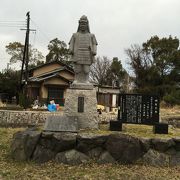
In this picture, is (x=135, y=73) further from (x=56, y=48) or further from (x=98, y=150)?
(x=98, y=150)

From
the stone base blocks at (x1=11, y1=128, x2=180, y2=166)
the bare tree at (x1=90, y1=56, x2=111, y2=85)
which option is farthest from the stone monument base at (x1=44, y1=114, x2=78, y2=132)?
the bare tree at (x1=90, y1=56, x2=111, y2=85)

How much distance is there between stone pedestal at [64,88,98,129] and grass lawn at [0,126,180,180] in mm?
1913

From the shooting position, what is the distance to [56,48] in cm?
5247

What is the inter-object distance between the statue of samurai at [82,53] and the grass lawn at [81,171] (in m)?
3.17

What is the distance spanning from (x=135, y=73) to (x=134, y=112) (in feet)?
114

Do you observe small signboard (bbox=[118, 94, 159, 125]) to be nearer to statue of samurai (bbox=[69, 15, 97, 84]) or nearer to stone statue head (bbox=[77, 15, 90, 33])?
statue of samurai (bbox=[69, 15, 97, 84])

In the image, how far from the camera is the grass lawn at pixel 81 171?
265 inches

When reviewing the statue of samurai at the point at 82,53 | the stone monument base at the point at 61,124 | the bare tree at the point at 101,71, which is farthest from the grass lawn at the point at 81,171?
the bare tree at the point at 101,71

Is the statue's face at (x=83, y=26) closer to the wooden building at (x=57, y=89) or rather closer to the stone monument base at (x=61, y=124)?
the stone monument base at (x=61, y=124)

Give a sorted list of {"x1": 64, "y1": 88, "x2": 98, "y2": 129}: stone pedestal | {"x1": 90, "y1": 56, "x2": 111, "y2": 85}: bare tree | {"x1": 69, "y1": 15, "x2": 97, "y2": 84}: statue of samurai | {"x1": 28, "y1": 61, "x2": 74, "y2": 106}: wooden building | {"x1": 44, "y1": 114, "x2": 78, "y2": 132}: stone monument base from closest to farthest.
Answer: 1. {"x1": 44, "y1": 114, "x2": 78, "y2": 132}: stone monument base
2. {"x1": 64, "y1": 88, "x2": 98, "y2": 129}: stone pedestal
3. {"x1": 69, "y1": 15, "x2": 97, "y2": 84}: statue of samurai
4. {"x1": 28, "y1": 61, "x2": 74, "y2": 106}: wooden building
5. {"x1": 90, "y1": 56, "x2": 111, "y2": 85}: bare tree

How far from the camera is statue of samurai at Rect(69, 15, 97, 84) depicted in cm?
1011

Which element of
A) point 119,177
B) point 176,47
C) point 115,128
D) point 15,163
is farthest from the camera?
point 176,47

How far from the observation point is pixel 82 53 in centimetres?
1013

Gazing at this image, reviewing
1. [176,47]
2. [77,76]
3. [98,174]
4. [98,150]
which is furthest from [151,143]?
[176,47]
